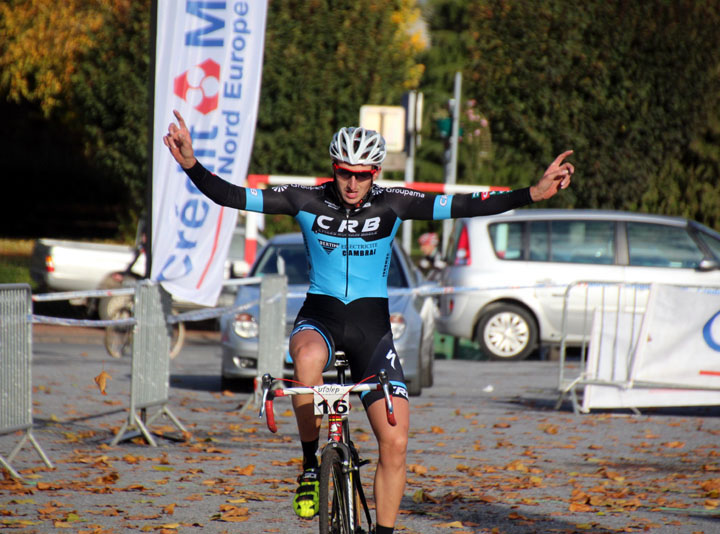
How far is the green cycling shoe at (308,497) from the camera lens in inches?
195

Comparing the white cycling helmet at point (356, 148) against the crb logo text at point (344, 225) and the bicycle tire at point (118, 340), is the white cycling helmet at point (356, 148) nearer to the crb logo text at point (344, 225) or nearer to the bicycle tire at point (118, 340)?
the crb logo text at point (344, 225)

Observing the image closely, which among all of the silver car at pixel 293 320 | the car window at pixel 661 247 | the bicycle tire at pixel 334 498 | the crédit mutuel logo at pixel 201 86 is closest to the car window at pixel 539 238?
the car window at pixel 661 247

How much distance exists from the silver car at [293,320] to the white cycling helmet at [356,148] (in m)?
6.19

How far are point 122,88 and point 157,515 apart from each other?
20811mm

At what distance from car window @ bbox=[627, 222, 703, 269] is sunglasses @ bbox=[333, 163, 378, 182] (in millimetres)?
11254

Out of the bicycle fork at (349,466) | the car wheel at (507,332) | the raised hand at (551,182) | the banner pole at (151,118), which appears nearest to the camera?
the bicycle fork at (349,466)

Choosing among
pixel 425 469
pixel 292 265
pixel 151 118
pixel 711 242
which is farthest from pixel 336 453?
pixel 711 242

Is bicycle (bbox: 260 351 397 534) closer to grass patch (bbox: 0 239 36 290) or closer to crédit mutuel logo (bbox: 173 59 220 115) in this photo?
crédit mutuel logo (bbox: 173 59 220 115)

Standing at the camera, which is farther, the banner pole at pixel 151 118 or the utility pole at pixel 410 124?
the utility pole at pixel 410 124

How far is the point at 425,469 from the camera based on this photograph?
8.11 m

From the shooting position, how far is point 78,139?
40.1 meters

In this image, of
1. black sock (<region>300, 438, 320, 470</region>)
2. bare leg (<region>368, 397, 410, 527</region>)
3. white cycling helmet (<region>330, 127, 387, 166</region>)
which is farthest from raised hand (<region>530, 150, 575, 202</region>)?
black sock (<region>300, 438, 320, 470</region>)

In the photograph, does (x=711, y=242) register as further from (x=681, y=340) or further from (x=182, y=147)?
(x=182, y=147)

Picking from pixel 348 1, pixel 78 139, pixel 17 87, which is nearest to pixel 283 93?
pixel 348 1
